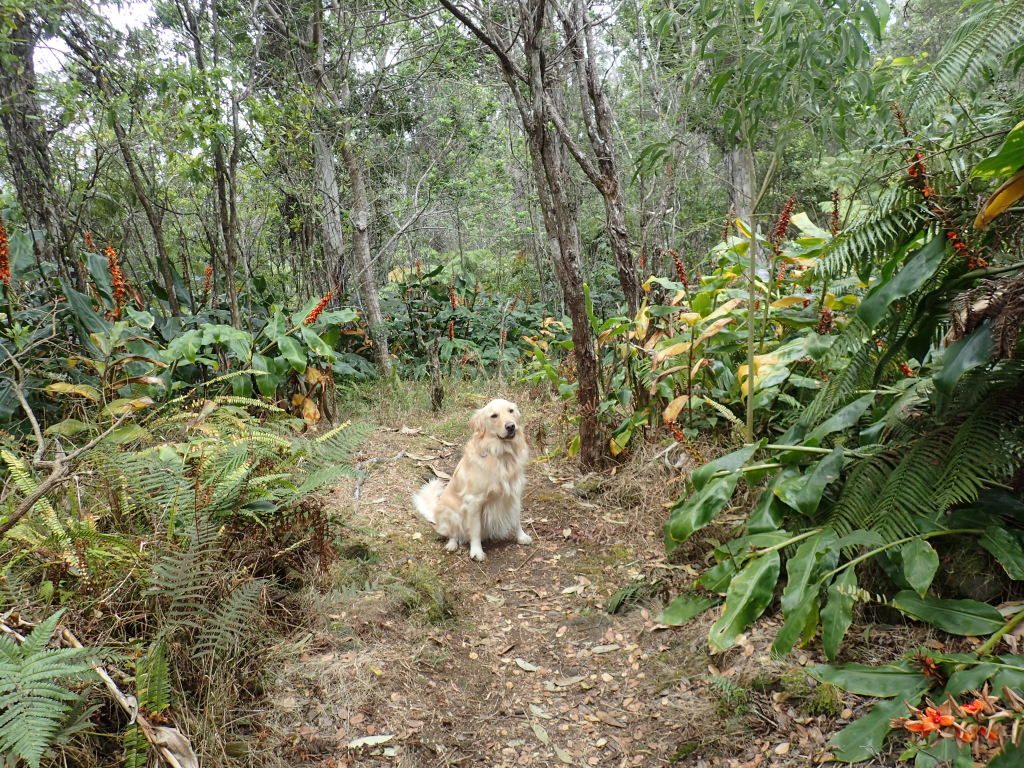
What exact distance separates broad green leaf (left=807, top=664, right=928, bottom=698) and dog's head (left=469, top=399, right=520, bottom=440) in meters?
2.61

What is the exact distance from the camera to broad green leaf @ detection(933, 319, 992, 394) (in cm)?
180

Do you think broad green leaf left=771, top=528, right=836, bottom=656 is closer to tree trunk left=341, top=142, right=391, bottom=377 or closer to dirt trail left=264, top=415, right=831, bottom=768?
dirt trail left=264, top=415, right=831, bottom=768

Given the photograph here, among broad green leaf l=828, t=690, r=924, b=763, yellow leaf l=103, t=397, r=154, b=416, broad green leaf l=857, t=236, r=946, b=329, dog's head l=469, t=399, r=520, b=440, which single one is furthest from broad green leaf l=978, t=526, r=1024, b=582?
yellow leaf l=103, t=397, r=154, b=416

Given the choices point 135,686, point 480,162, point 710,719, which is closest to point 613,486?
point 710,719

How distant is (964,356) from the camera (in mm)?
1838

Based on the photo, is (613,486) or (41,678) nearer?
(41,678)

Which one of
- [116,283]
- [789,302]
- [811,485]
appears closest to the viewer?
[811,485]

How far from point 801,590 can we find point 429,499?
10.4 feet

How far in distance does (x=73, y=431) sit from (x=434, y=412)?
3607 mm

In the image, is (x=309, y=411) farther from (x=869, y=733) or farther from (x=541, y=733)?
(x=869, y=733)

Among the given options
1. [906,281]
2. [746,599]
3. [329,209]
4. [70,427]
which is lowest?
[746,599]

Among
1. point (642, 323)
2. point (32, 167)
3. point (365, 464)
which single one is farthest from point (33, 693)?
point (32, 167)

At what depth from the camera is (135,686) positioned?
203 centimetres

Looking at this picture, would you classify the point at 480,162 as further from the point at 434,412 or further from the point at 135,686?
the point at 135,686
